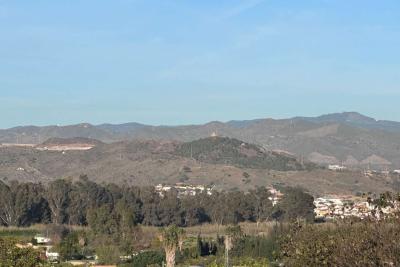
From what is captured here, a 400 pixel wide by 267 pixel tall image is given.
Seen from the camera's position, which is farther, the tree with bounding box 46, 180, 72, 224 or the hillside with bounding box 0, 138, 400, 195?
the hillside with bounding box 0, 138, 400, 195

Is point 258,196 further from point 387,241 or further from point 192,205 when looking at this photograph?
point 387,241

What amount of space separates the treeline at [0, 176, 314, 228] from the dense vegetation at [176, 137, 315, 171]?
57457 mm

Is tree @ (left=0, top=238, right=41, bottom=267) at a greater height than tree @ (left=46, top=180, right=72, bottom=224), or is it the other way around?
tree @ (left=0, top=238, right=41, bottom=267)

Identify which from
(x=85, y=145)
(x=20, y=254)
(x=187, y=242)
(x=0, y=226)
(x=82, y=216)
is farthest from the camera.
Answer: (x=85, y=145)

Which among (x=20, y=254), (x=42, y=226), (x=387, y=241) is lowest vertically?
(x=42, y=226)

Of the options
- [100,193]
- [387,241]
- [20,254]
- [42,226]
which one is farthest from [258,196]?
[387,241]

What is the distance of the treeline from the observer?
230 ft

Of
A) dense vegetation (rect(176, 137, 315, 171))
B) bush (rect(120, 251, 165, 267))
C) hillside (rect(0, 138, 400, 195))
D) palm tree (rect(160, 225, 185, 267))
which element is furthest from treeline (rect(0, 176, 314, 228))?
dense vegetation (rect(176, 137, 315, 171))

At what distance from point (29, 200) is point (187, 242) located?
19053 millimetres

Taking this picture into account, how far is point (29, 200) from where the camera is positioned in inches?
2749

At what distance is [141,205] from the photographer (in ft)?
246

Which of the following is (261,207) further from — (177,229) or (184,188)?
(184,188)

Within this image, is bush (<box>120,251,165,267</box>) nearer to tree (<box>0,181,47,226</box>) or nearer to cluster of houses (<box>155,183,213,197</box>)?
tree (<box>0,181,47,226</box>)

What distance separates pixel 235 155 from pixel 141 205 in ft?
232
